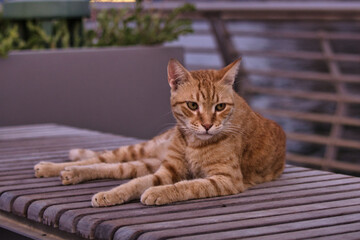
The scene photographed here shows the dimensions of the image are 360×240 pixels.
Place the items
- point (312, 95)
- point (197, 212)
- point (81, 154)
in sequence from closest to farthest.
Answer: point (197, 212) < point (81, 154) < point (312, 95)

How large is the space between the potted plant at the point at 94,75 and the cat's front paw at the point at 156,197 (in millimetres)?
2848

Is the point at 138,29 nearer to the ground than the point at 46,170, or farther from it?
farther from it

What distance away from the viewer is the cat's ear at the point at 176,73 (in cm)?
317

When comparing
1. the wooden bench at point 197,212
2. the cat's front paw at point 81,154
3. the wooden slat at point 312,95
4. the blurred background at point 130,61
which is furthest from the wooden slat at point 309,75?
the cat's front paw at point 81,154

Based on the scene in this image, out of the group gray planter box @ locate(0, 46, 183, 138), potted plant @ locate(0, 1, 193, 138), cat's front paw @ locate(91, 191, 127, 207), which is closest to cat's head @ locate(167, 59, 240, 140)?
cat's front paw @ locate(91, 191, 127, 207)

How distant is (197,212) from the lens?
2.76 metres

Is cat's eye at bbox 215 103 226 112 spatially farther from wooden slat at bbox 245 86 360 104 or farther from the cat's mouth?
wooden slat at bbox 245 86 360 104

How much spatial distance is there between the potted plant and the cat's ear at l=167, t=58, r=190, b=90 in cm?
256

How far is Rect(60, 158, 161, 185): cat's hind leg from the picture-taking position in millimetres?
3293

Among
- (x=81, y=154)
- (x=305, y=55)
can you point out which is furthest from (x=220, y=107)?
(x=305, y=55)

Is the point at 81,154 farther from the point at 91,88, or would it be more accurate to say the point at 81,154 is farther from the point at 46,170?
the point at 91,88

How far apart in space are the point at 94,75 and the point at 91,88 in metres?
0.11

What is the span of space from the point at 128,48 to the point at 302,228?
365cm

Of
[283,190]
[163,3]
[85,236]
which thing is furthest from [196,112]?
[163,3]
